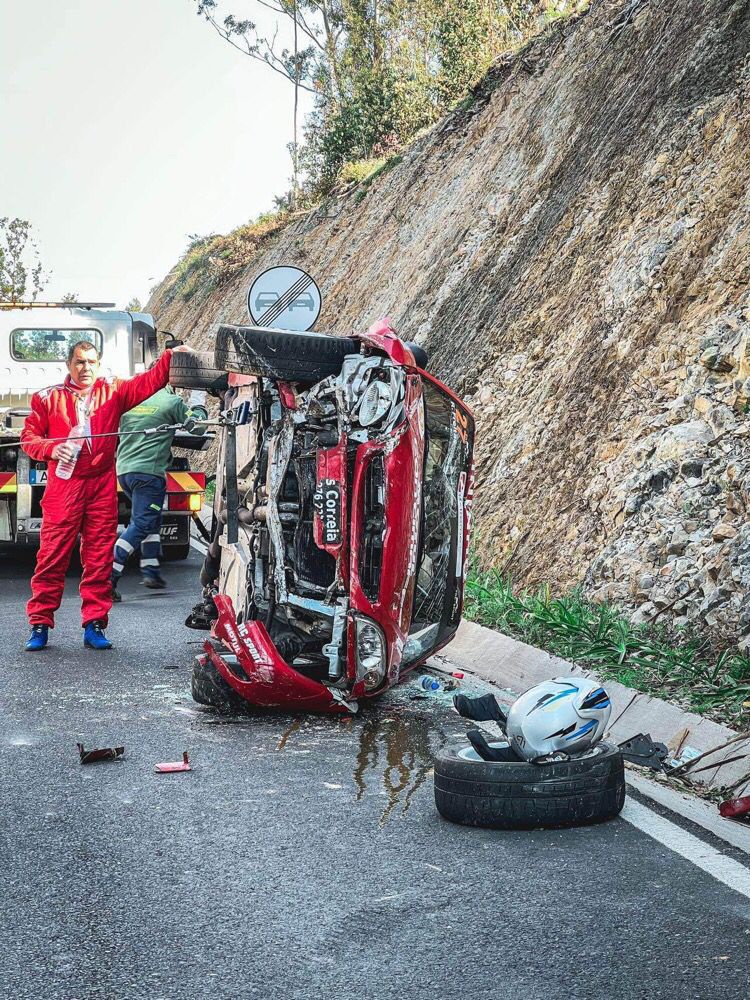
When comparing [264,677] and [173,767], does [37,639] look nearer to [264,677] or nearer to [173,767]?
[264,677]

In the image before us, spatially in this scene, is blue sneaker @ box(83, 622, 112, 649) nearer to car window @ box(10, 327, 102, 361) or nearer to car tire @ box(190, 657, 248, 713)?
car tire @ box(190, 657, 248, 713)

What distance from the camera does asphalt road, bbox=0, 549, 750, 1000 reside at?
125 inches

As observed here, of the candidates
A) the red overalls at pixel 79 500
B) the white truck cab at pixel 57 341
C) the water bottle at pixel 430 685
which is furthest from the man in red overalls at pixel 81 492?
the white truck cab at pixel 57 341

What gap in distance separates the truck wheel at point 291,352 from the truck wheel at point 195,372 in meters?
0.81

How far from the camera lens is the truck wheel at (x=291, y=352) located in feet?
20.1

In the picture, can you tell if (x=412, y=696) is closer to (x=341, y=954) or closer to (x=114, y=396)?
(x=114, y=396)

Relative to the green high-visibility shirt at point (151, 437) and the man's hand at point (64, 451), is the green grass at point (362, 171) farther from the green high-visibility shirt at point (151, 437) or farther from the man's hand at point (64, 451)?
the man's hand at point (64, 451)

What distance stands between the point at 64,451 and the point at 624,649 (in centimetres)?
378

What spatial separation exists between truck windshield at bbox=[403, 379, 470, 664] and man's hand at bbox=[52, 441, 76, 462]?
2.61 meters

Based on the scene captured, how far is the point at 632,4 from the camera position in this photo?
1584 centimetres

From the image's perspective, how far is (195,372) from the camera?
23.2ft

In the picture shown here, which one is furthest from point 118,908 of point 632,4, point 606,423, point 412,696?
point 632,4

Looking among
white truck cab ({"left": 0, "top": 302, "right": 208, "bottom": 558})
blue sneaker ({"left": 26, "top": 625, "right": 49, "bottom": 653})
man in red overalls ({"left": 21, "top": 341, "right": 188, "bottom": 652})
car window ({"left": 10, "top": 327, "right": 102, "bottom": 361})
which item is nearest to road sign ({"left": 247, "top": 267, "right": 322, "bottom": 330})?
man in red overalls ({"left": 21, "top": 341, "right": 188, "bottom": 652})

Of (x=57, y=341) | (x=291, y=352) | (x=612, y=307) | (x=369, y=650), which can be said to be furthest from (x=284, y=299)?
(x=57, y=341)
